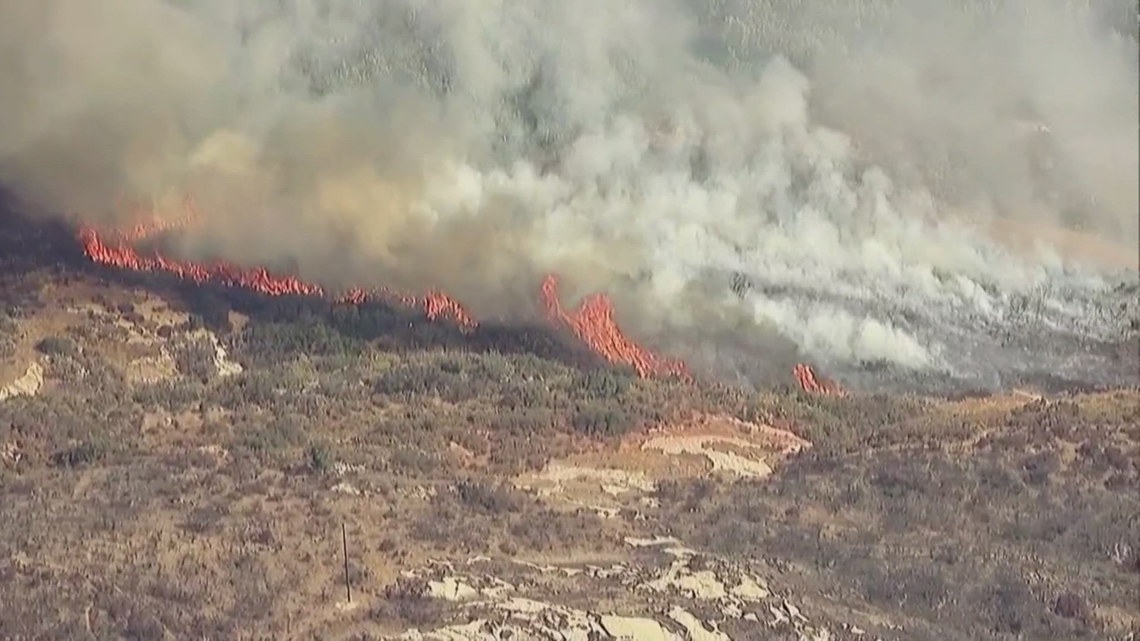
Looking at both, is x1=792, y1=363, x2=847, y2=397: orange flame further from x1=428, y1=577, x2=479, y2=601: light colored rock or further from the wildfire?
x1=428, y1=577, x2=479, y2=601: light colored rock

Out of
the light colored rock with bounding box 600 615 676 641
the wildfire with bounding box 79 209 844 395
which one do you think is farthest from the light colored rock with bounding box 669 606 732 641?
the wildfire with bounding box 79 209 844 395

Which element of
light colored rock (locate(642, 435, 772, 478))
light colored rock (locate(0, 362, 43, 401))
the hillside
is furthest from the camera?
light colored rock (locate(0, 362, 43, 401))

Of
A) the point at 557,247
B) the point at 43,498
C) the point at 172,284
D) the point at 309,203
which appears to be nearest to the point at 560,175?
the point at 557,247

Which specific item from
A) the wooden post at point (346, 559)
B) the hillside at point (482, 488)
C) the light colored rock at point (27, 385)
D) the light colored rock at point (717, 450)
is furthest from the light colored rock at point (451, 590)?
the light colored rock at point (27, 385)

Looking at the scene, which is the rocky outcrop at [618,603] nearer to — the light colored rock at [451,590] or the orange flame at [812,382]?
the light colored rock at [451,590]

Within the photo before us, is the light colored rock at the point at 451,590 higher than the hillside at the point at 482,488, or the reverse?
the hillside at the point at 482,488

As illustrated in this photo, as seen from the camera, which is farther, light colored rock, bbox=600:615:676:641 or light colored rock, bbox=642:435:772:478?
light colored rock, bbox=642:435:772:478
